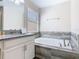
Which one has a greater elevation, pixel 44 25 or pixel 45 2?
pixel 45 2

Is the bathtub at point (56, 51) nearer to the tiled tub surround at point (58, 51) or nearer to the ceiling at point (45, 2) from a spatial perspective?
the tiled tub surround at point (58, 51)

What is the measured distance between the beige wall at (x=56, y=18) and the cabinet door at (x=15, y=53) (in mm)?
2249

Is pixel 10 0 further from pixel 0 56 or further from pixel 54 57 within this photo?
pixel 54 57

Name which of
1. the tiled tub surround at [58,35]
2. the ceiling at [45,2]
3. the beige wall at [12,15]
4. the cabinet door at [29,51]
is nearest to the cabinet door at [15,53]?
the cabinet door at [29,51]

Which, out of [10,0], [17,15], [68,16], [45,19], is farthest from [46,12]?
[10,0]

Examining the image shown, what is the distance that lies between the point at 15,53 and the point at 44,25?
2.73 metres

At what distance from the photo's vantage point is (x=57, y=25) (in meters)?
3.67

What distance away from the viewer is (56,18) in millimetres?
3705

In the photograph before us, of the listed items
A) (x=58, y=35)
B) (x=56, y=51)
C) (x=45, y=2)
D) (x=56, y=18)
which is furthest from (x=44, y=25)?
(x=56, y=51)

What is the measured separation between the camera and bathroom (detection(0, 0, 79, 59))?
205 cm

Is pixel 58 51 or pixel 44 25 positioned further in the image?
pixel 44 25

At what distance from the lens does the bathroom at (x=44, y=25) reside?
205cm

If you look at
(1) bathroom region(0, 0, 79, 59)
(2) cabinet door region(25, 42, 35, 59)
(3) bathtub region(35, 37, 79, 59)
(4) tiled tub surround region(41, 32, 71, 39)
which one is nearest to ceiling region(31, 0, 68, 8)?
(1) bathroom region(0, 0, 79, 59)

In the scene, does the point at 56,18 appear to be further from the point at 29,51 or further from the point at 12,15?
the point at 29,51
